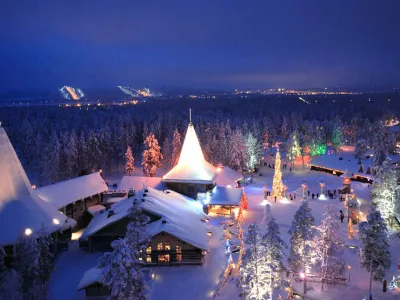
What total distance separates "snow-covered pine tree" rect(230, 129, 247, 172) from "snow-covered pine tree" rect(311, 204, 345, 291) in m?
30.0

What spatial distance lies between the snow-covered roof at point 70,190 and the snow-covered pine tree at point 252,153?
91.4 ft

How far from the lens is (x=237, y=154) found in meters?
50.1

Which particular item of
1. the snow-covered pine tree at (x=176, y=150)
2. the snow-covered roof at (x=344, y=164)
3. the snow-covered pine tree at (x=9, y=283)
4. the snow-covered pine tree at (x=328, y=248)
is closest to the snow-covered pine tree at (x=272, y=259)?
the snow-covered pine tree at (x=328, y=248)

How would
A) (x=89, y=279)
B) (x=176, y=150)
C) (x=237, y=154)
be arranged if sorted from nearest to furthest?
(x=89, y=279) → (x=237, y=154) → (x=176, y=150)

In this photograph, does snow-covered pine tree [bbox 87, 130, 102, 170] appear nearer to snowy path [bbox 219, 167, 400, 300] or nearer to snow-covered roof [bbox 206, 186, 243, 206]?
snowy path [bbox 219, 167, 400, 300]

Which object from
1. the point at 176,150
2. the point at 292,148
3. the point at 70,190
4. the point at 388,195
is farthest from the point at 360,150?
the point at 70,190

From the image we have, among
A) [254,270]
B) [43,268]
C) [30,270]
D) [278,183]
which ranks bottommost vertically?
[278,183]

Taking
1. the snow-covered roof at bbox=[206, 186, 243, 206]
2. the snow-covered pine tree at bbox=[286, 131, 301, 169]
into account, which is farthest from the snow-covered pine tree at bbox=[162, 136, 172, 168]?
the snow-covered roof at bbox=[206, 186, 243, 206]

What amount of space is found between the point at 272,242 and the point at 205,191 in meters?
16.9

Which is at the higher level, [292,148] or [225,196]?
[292,148]

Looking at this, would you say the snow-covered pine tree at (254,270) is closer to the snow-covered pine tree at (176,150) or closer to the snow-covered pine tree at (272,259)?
the snow-covered pine tree at (272,259)

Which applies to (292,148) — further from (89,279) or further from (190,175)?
(89,279)

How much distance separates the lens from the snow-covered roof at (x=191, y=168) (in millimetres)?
33156

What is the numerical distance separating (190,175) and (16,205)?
15.5 m
